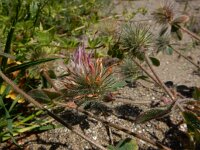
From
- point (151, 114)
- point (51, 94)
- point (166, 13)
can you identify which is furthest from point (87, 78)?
point (166, 13)

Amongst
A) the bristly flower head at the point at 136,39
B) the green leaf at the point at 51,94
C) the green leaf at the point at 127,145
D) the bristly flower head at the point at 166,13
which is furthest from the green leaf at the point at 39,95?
the bristly flower head at the point at 166,13

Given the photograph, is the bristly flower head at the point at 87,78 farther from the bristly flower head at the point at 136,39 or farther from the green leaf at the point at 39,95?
the bristly flower head at the point at 136,39

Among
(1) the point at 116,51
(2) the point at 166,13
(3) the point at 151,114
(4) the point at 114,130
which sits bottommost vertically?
(4) the point at 114,130

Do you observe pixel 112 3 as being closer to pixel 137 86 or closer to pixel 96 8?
pixel 96 8

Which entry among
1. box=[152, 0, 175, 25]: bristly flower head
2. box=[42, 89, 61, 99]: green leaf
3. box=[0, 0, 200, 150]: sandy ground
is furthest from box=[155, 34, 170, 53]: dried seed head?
box=[42, 89, 61, 99]: green leaf

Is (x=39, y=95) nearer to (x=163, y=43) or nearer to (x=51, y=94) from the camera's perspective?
(x=51, y=94)

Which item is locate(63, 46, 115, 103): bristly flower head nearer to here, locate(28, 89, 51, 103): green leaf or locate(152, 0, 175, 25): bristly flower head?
locate(28, 89, 51, 103): green leaf
